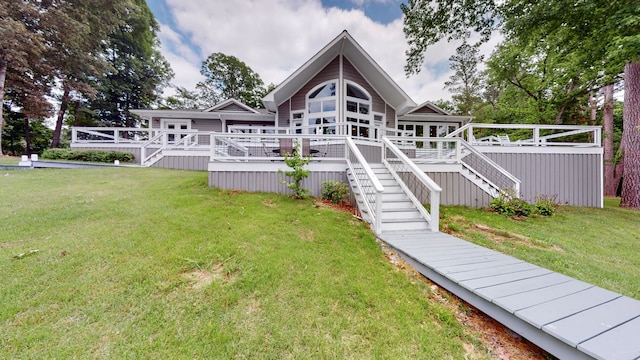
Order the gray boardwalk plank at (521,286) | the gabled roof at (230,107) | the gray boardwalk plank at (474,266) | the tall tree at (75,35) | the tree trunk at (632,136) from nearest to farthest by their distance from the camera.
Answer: the gray boardwalk plank at (521,286) < the gray boardwalk plank at (474,266) < the tree trunk at (632,136) < the tall tree at (75,35) < the gabled roof at (230,107)

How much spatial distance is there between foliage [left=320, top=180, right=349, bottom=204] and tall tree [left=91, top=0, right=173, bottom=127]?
26652 mm

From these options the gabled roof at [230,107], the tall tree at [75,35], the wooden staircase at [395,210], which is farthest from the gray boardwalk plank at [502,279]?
the tall tree at [75,35]

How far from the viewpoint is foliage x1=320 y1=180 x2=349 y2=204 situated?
20.6ft

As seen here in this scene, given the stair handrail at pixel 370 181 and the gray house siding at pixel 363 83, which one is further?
the gray house siding at pixel 363 83

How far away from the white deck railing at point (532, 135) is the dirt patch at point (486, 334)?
759 cm

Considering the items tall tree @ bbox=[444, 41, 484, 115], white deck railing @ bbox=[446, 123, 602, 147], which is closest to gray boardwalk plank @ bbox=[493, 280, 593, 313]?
white deck railing @ bbox=[446, 123, 602, 147]

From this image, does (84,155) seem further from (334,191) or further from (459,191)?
(459,191)

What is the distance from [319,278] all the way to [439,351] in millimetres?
1370

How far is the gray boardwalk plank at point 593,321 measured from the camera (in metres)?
1.79

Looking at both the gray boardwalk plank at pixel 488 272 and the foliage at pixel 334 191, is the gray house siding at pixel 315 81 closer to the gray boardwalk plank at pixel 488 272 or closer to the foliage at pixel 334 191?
the foliage at pixel 334 191

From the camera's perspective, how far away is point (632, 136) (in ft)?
28.5

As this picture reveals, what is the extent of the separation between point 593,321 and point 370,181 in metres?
3.62

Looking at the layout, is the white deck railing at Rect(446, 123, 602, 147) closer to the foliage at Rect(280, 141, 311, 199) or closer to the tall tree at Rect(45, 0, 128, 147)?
the foliage at Rect(280, 141, 311, 199)

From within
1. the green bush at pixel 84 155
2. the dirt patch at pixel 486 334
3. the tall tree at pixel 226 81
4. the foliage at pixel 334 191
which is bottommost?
the dirt patch at pixel 486 334
